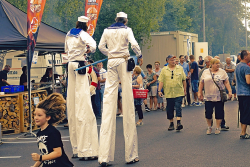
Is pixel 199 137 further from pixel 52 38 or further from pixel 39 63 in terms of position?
pixel 39 63

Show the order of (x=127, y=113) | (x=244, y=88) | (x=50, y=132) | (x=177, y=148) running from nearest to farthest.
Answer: (x=50, y=132) → (x=127, y=113) → (x=177, y=148) → (x=244, y=88)

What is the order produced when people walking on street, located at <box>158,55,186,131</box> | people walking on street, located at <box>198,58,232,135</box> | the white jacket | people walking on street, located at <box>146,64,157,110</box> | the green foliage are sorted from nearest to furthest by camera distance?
the white jacket → people walking on street, located at <box>198,58,232,135</box> → people walking on street, located at <box>158,55,186,131</box> → people walking on street, located at <box>146,64,157,110</box> → the green foliage

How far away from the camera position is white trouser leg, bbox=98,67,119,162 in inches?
277

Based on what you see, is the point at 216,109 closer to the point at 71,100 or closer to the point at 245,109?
the point at 245,109

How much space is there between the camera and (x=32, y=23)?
35.3ft

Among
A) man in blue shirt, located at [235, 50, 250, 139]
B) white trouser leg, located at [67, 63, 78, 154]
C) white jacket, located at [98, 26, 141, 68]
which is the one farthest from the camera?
man in blue shirt, located at [235, 50, 250, 139]

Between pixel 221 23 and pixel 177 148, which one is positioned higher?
pixel 221 23

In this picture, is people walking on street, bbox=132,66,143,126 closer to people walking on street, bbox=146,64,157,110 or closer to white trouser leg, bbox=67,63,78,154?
people walking on street, bbox=146,64,157,110

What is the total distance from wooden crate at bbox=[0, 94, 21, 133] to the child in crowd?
773 cm

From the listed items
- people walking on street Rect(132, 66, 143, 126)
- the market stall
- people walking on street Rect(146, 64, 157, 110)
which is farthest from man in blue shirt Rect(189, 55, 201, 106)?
the market stall

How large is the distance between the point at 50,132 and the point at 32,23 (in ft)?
23.2

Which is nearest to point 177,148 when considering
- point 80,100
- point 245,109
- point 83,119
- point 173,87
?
point 245,109

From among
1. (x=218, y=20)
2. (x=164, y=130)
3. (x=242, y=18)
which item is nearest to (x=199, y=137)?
(x=164, y=130)

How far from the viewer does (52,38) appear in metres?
12.4
